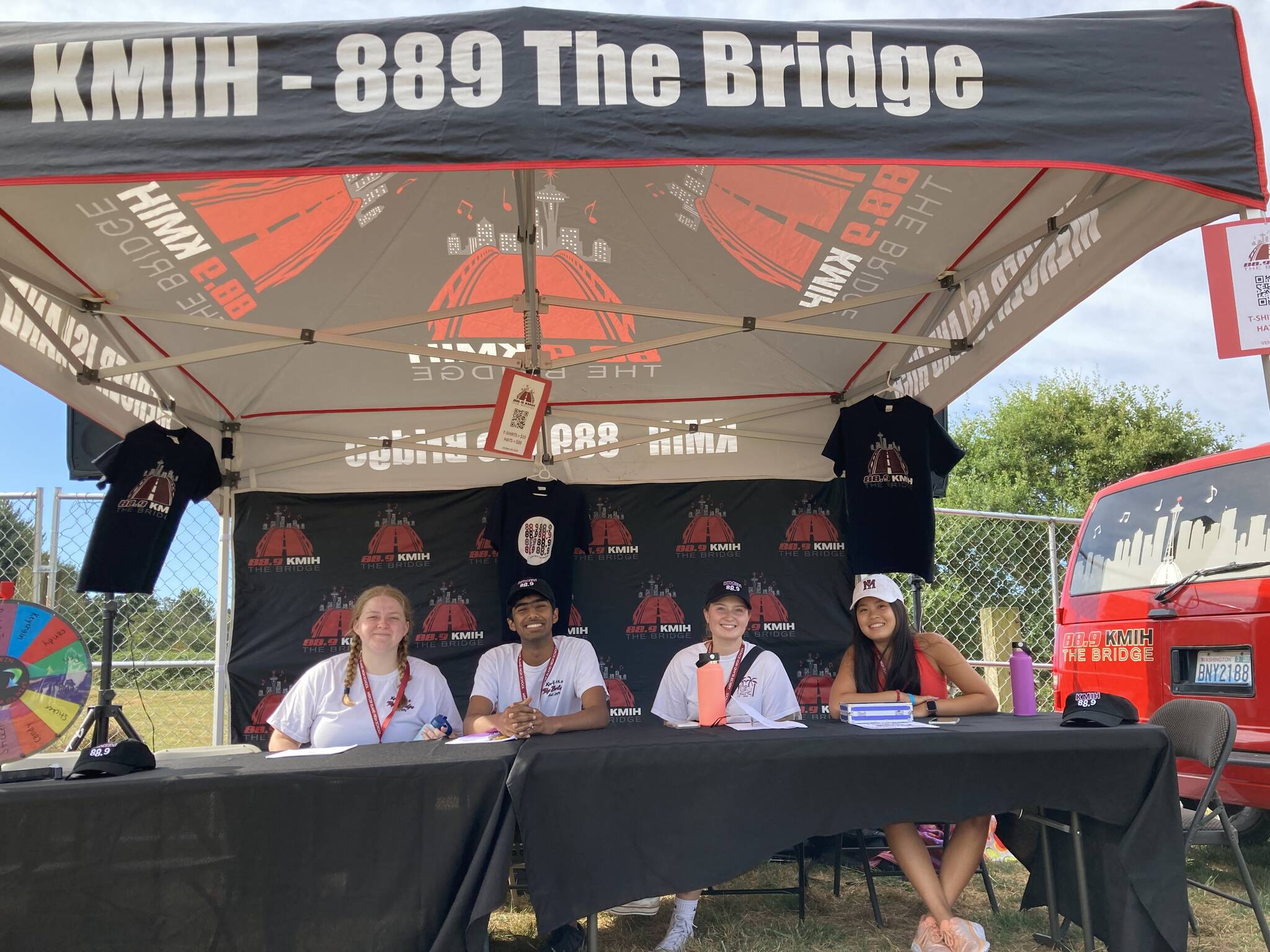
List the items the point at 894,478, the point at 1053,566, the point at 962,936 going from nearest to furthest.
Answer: the point at 962,936 → the point at 894,478 → the point at 1053,566

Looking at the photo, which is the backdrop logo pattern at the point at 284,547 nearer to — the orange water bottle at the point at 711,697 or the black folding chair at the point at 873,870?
A: the orange water bottle at the point at 711,697

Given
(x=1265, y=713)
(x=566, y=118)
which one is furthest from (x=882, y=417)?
(x=566, y=118)

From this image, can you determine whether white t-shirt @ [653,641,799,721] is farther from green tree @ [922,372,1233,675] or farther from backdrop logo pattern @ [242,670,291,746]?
green tree @ [922,372,1233,675]

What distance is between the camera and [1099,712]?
2.62 m

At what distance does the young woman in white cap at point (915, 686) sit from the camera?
108 inches

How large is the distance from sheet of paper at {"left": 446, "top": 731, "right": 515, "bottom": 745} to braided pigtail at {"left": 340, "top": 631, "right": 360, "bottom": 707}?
600 mm

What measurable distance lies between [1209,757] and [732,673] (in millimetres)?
1523

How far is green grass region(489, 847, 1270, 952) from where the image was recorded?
2902 millimetres

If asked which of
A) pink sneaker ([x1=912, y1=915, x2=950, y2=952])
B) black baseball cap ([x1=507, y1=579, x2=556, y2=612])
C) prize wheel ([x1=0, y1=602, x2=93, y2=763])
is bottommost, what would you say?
pink sneaker ([x1=912, y1=915, x2=950, y2=952])

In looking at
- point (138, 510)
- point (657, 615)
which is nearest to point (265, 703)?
point (138, 510)

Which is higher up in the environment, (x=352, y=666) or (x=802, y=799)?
(x=352, y=666)

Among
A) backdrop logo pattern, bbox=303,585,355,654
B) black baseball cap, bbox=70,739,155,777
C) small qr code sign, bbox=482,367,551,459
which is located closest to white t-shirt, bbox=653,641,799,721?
small qr code sign, bbox=482,367,551,459

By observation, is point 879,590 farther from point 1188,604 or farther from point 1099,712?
point 1188,604

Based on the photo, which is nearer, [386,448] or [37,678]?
[37,678]
